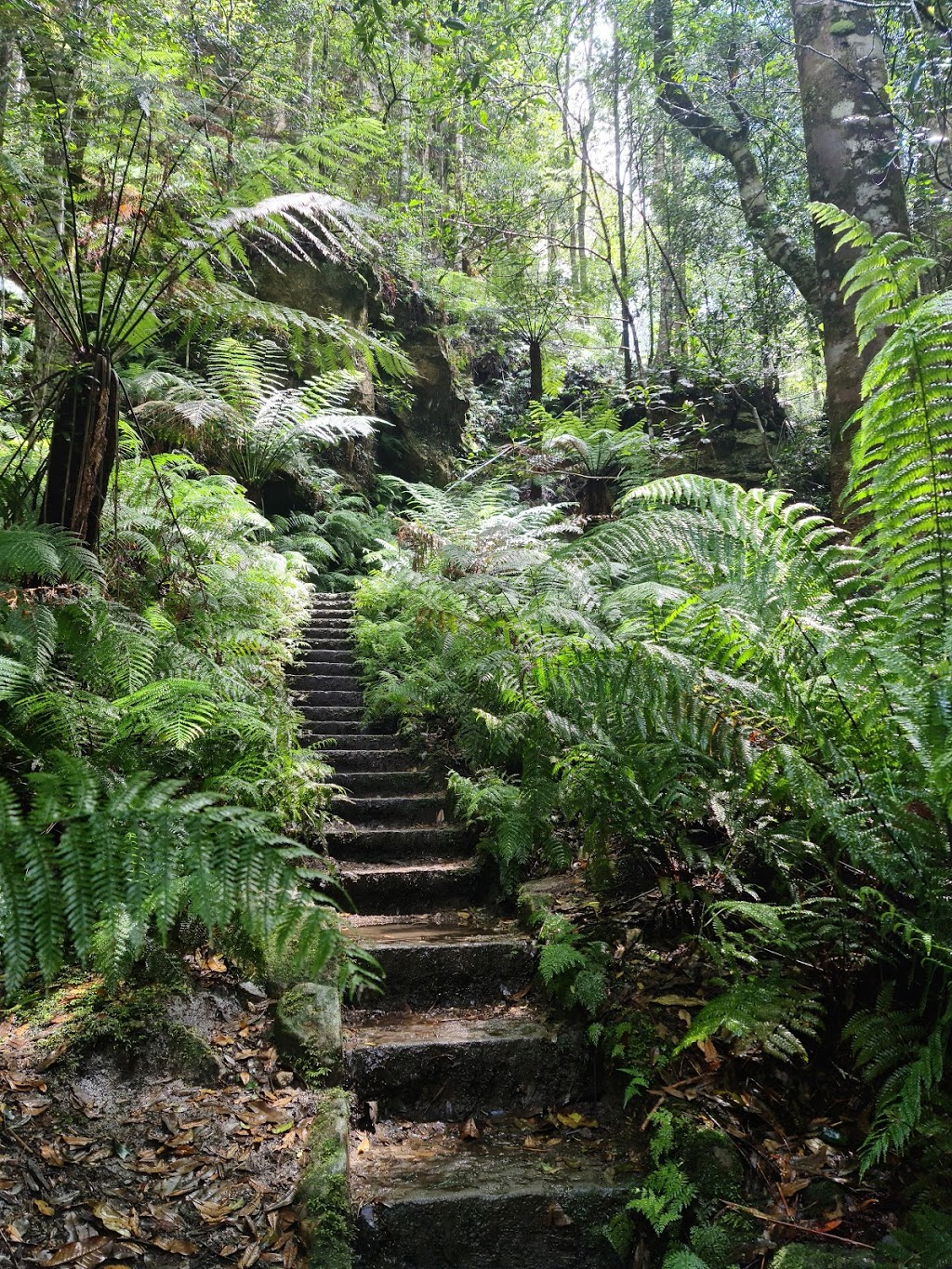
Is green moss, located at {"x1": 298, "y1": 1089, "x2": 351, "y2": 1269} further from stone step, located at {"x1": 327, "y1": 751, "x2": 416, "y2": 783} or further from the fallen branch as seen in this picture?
stone step, located at {"x1": 327, "y1": 751, "x2": 416, "y2": 783}

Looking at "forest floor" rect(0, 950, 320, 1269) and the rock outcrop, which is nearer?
"forest floor" rect(0, 950, 320, 1269)

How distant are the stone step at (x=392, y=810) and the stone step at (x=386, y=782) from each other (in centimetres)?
23

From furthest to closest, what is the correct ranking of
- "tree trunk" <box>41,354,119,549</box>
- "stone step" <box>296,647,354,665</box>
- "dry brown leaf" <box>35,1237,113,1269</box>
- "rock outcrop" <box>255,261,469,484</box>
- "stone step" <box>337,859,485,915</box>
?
1. "rock outcrop" <box>255,261,469,484</box>
2. "stone step" <box>296,647,354,665</box>
3. "stone step" <box>337,859,485,915</box>
4. "tree trunk" <box>41,354,119,549</box>
5. "dry brown leaf" <box>35,1237,113,1269</box>

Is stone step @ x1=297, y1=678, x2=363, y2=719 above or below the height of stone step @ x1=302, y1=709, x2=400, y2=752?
above

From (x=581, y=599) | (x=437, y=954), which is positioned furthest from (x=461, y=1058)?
(x=581, y=599)

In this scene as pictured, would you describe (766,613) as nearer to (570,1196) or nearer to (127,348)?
(570,1196)

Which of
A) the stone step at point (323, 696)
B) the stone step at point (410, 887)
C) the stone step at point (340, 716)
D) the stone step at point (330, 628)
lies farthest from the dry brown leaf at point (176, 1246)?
the stone step at point (330, 628)

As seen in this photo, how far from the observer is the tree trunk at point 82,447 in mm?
2881

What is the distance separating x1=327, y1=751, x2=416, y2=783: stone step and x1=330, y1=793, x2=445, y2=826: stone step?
512 mm

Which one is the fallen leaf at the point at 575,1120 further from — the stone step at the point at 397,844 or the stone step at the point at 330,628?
the stone step at the point at 330,628

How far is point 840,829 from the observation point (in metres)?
1.82

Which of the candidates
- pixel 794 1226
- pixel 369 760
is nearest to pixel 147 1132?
pixel 794 1226

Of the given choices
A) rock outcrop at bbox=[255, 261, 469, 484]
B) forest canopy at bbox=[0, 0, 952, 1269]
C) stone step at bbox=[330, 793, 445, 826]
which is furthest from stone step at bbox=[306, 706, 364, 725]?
rock outcrop at bbox=[255, 261, 469, 484]

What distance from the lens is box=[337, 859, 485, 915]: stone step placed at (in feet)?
11.0
